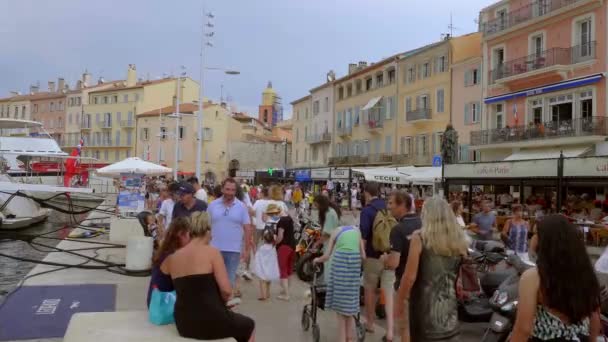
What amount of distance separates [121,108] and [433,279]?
78721 mm

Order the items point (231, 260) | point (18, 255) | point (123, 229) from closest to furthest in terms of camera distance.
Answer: point (231, 260) < point (123, 229) < point (18, 255)

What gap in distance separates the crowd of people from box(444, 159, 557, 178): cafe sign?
35.9 feet

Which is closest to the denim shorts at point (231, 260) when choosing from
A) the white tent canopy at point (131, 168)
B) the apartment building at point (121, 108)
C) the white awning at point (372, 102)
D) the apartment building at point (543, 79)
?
the white tent canopy at point (131, 168)

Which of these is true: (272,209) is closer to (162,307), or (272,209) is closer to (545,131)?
(162,307)

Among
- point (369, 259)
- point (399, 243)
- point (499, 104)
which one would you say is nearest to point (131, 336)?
point (399, 243)

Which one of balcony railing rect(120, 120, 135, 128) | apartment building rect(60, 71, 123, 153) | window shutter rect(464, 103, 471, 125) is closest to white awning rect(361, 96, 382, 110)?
window shutter rect(464, 103, 471, 125)

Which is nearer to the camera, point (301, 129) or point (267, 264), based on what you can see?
point (267, 264)

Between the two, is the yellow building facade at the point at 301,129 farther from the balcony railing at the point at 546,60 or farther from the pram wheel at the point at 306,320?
the pram wheel at the point at 306,320

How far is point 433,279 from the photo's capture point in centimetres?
402

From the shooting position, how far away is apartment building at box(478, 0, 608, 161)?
25500 mm

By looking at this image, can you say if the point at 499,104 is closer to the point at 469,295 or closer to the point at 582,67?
the point at 582,67

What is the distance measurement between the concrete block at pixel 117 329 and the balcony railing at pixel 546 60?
1021 inches

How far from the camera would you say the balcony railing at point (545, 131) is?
24938mm

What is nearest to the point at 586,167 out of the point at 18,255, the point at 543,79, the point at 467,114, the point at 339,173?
the point at 543,79
